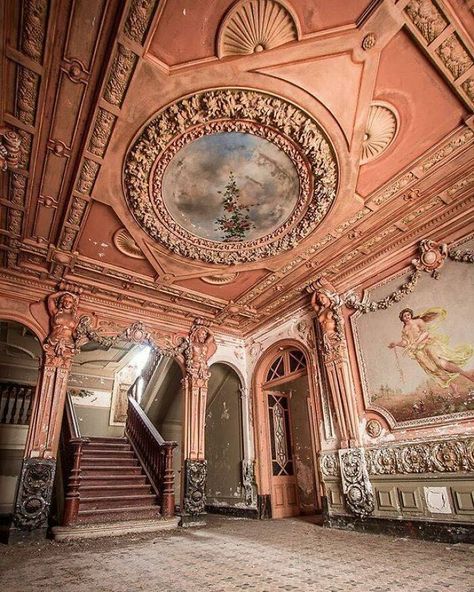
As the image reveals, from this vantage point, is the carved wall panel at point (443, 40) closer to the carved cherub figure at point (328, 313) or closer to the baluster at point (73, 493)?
the carved cherub figure at point (328, 313)

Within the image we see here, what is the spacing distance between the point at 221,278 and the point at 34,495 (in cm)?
452

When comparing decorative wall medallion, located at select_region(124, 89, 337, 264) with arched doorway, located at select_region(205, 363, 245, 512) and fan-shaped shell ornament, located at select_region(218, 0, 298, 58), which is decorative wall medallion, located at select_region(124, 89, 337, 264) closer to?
fan-shaped shell ornament, located at select_region(218, 0, 298, 58)

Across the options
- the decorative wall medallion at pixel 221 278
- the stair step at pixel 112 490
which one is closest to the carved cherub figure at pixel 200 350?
the decorative wall medallion at pixel 221 278

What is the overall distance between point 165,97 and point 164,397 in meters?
7.75

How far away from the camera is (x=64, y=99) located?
11.1ft

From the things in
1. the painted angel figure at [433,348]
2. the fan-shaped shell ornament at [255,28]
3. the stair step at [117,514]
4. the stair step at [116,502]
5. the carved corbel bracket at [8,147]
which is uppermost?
the fan-shaped shell ornament at [255,28]

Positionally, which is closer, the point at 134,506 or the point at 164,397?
the point at 134,506

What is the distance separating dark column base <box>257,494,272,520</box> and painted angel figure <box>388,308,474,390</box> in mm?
4103

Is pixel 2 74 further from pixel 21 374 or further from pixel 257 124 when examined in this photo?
pixel 21 374

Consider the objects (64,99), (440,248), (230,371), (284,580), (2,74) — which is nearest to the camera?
(284,580)

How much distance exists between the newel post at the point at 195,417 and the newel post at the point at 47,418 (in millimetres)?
2257

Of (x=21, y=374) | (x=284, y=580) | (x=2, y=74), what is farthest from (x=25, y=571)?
(x=21, y=374)

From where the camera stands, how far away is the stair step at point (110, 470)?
6284 millimetres

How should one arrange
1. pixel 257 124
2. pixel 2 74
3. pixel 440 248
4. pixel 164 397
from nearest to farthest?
pixel 2 74
pixel 257 124
pixel 440 248
pixel 164 397
